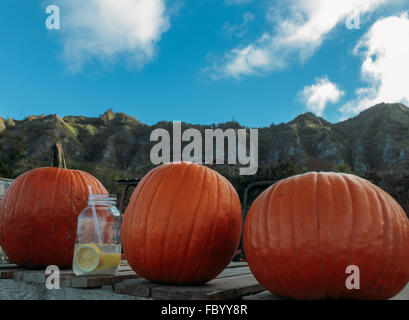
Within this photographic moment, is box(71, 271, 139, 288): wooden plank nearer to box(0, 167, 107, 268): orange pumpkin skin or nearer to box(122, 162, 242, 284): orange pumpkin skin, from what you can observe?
box(122, 162, 242, 284): orange pumpkin skin

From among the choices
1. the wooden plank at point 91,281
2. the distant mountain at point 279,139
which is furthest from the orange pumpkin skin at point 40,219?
the distant mountain at point 279,139

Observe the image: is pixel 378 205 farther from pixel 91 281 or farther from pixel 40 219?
pixel 40 219

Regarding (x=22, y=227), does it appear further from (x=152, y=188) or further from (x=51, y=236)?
(x=152, y=188)

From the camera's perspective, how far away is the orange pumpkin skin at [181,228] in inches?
72.9

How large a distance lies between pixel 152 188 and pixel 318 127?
152 feet

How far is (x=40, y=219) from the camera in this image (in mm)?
2482

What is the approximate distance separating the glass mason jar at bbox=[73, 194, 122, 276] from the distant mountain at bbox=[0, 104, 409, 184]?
31817 millimetres

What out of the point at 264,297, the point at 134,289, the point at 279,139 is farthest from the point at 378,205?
the point at 279,139

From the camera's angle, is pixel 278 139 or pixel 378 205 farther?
pixel 278 139

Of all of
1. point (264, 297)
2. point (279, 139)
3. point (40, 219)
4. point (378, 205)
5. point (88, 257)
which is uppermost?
point (279, 139)

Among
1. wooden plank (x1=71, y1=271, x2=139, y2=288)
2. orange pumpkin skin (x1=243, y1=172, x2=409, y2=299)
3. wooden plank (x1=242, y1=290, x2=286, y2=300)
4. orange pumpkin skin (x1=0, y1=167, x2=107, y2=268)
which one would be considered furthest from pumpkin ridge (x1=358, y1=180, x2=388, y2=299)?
orange pumpkin skin (x1=0, y1=167, x2=107, y2=268)

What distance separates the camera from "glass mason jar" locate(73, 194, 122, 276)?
2.04 meters

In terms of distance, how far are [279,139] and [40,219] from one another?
4095 centimetres

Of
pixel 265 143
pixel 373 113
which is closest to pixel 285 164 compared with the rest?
pixel 265 143
